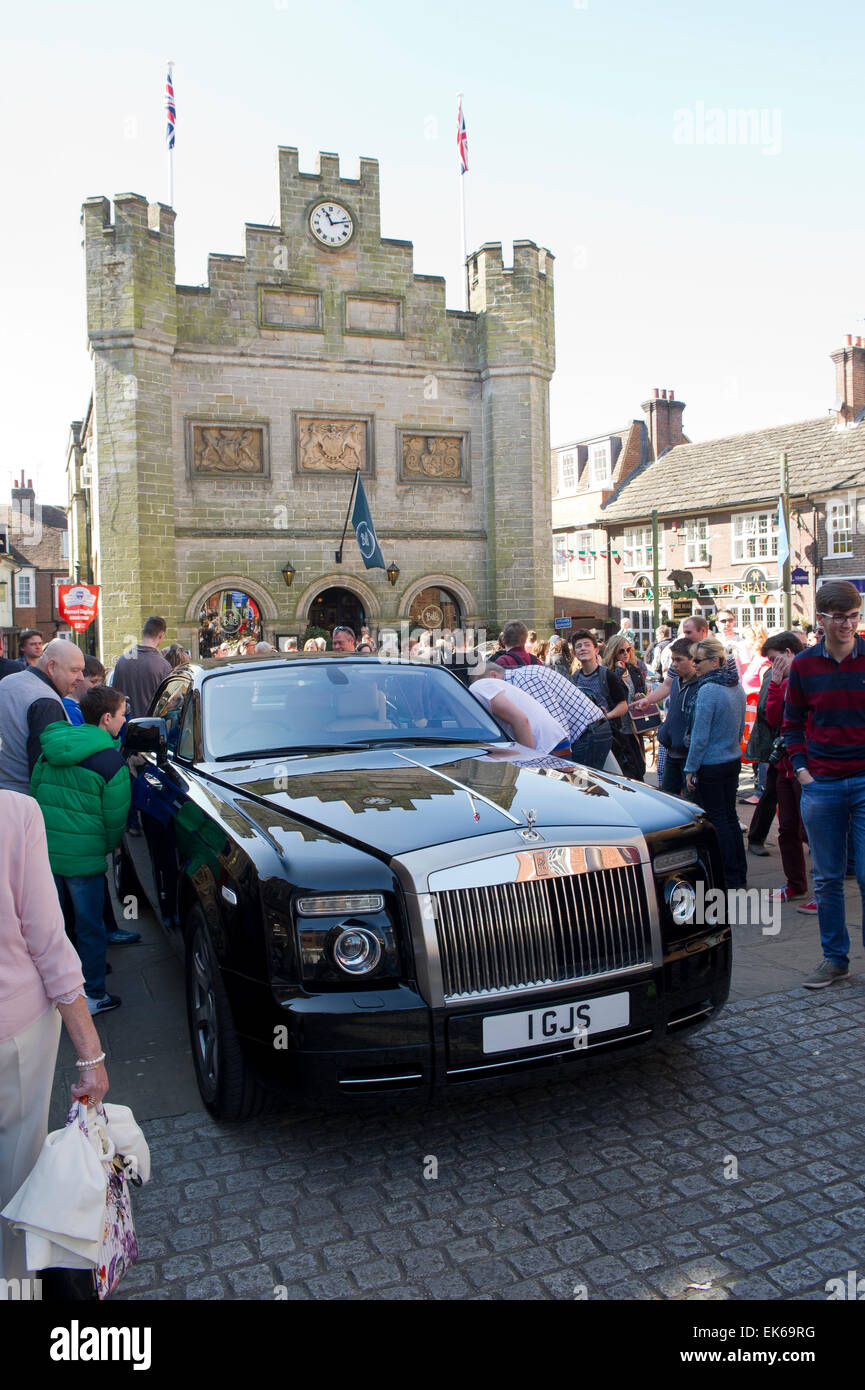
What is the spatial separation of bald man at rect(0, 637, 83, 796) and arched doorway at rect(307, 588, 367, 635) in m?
17.3

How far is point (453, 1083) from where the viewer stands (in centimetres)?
326

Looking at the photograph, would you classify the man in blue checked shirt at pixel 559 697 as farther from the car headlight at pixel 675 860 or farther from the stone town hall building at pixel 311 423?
the stone town hall building at pixel 311 423

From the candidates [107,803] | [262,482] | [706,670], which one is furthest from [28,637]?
[262,482]

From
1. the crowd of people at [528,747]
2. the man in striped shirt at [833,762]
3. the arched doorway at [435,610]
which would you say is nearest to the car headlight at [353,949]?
the crowd of people at [528,747]

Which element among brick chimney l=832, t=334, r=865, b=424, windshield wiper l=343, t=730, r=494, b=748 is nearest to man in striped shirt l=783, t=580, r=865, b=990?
windshield wiper l=343, t=730, r=494, b=748

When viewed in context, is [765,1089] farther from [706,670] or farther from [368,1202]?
[706,670]

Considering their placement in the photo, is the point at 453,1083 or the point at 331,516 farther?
the point at 331,516

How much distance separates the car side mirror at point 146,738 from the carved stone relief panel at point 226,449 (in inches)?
670

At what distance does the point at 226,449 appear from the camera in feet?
71.1

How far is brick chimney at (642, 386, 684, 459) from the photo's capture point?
1672 inches

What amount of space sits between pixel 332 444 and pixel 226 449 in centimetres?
245

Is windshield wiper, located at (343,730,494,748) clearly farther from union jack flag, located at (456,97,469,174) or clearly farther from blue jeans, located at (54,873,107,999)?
union jack flag, located at (456,97,469,174)

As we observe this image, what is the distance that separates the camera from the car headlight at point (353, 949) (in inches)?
129
